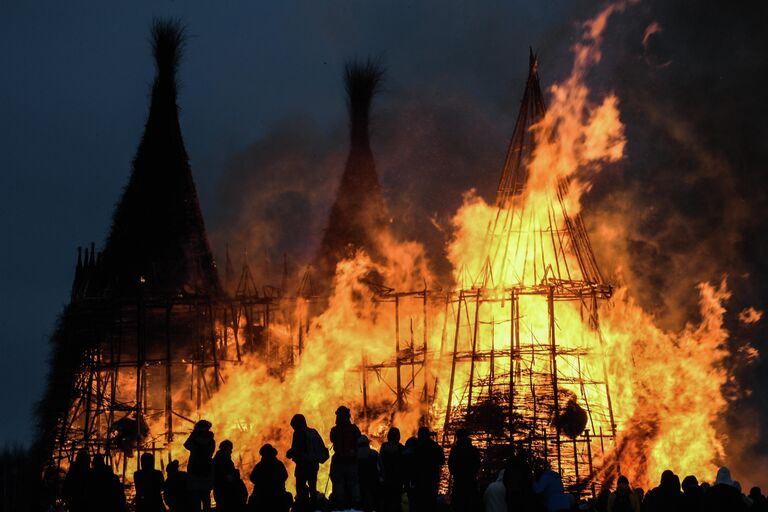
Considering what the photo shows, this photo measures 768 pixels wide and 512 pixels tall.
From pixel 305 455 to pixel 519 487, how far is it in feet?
13.4

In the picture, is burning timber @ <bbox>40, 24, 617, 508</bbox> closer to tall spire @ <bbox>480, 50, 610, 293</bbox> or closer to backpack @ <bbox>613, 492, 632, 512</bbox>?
tall spire @ <bbox>480, 50, 610, 293</bbox>

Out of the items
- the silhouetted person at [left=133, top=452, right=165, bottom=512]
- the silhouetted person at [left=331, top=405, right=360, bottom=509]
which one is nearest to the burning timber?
the silhouetted person at [left=331, top=405, right=360, bottom=509]

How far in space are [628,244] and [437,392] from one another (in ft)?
29.8

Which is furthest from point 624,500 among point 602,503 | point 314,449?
point 314,449

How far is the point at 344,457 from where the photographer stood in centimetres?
2055

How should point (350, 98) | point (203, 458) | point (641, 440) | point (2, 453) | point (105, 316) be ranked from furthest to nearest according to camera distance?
1. point (2, 453)
2. point (350, 98)
3. point (105, 316)
4. point (641, 440)
5. point (203, 458)

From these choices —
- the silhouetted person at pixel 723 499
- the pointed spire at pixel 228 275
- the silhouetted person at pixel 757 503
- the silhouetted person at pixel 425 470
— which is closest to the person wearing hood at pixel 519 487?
the silhouetted person at pixel 723 499

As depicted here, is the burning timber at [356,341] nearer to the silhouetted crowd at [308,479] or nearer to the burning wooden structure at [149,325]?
the burning wooden structure at [149,325]

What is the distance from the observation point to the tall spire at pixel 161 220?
1556 inches

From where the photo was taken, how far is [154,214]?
40.9 meters

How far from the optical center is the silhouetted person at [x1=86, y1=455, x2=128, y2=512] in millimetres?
19641

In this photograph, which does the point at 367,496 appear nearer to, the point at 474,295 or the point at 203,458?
the point at 203,458

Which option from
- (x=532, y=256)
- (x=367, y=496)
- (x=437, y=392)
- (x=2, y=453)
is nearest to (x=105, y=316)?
(x=437, y=392)

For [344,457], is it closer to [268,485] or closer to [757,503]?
[268,485]
